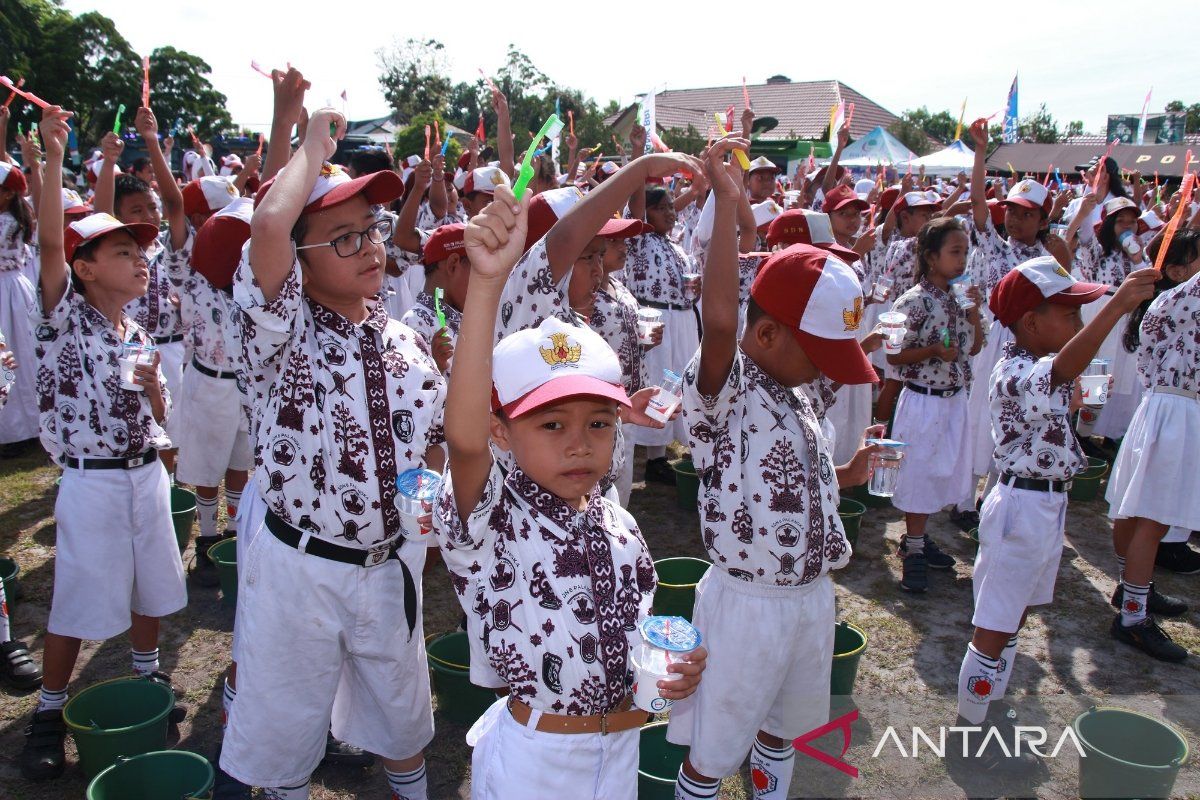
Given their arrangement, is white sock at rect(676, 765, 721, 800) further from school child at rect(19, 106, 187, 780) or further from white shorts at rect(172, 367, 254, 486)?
white shorts at rect(172, 367, 254, 486)

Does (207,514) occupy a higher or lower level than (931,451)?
lower

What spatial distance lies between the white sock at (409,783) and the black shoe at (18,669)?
8.18ft

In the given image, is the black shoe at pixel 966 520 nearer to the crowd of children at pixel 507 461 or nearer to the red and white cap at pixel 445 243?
the crowd of children at pixel 507 461

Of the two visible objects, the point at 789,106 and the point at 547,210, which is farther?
the point at 789,106

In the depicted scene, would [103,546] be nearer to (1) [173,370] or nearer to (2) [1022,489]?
(1) [173,370]

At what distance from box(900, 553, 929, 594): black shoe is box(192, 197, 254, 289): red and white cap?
480 centimetres

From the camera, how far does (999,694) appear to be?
410 centimetres

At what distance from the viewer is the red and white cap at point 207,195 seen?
223 inches

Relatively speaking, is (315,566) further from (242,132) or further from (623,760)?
(242,132)

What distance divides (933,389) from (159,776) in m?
5.21

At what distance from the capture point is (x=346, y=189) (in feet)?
8.64

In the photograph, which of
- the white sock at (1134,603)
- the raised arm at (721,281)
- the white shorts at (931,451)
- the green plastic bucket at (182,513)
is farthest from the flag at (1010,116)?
the green plastic bucket at (182,513)

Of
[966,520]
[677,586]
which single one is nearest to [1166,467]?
[966,520]

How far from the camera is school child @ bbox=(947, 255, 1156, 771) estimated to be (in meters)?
3.90
